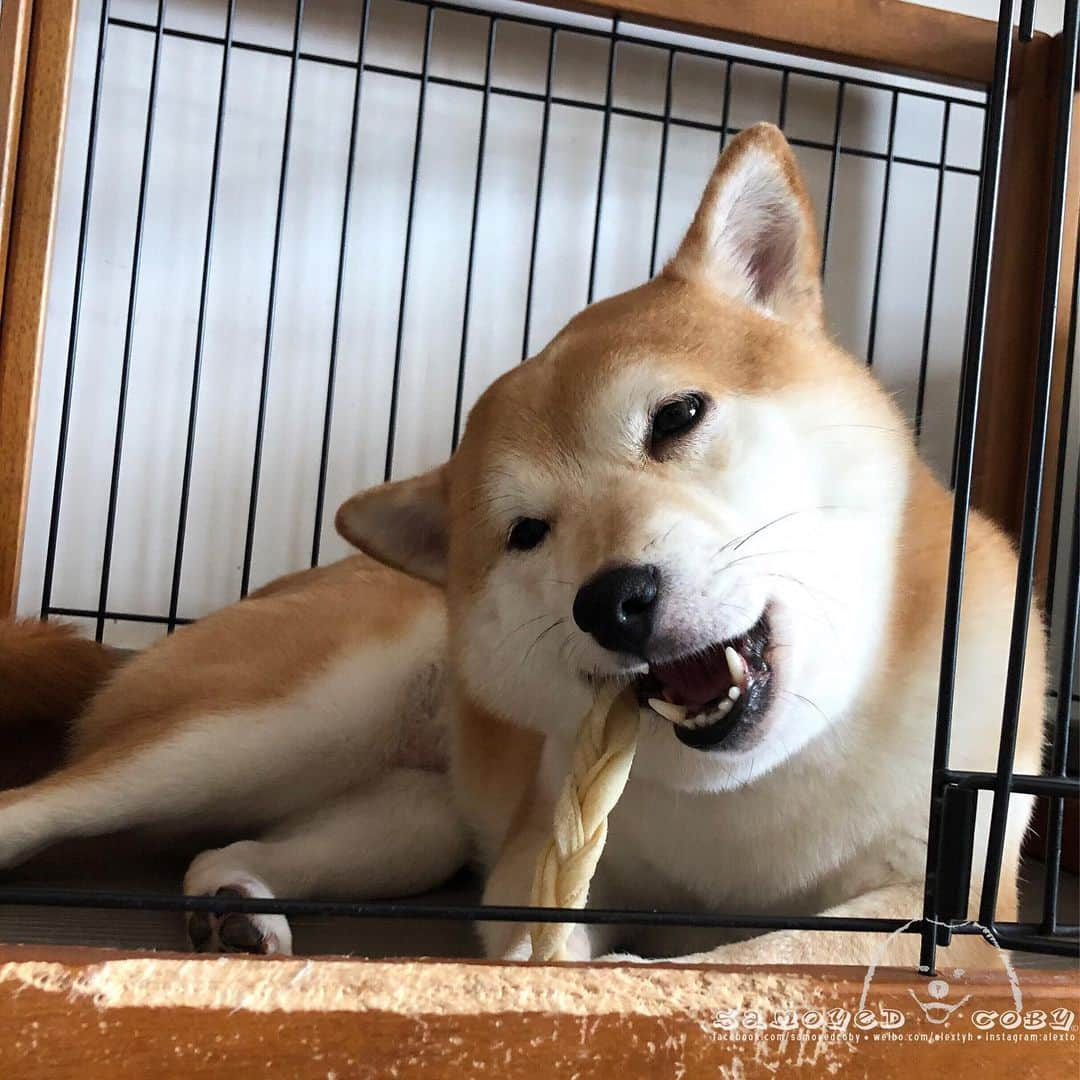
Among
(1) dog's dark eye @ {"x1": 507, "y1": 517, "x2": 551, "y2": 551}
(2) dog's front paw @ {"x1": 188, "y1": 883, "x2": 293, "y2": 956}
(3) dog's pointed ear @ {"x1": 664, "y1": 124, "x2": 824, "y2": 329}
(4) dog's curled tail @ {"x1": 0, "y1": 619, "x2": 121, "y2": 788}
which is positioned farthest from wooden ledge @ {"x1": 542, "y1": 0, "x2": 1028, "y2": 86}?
(2) dog's front paw @ {"x1": 188, "y1": 883, "x2": 293, "y2": 956}

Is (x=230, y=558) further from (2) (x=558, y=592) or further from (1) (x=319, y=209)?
(2) (x=558, y=592)

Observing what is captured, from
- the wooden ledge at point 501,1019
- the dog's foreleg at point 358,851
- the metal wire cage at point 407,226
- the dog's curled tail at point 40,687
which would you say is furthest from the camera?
the metal wire cage at point 407,226

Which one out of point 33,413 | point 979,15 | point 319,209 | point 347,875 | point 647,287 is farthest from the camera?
point 979,15

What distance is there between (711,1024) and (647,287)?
0.64m

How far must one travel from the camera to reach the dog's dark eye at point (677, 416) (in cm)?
77

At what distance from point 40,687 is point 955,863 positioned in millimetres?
989

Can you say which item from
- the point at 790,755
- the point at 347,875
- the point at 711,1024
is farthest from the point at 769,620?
the point at 347,875

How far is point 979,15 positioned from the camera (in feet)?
6.07

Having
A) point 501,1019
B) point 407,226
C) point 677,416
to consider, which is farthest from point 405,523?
point 407,226

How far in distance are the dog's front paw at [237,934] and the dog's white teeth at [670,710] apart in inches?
14.2

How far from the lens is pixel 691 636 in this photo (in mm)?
650

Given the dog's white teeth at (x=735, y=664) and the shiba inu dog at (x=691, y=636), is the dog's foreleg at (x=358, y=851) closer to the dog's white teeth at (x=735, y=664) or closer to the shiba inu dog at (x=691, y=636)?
the shiba inu dog at (x=691, y=636)

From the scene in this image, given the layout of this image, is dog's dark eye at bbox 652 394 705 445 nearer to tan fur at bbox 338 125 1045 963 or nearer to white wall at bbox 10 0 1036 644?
tan fur at bbox 338 125 1045 963

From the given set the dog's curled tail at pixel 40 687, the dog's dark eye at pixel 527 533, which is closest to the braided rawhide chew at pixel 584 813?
the dog's dark eye at pixel 527 533
